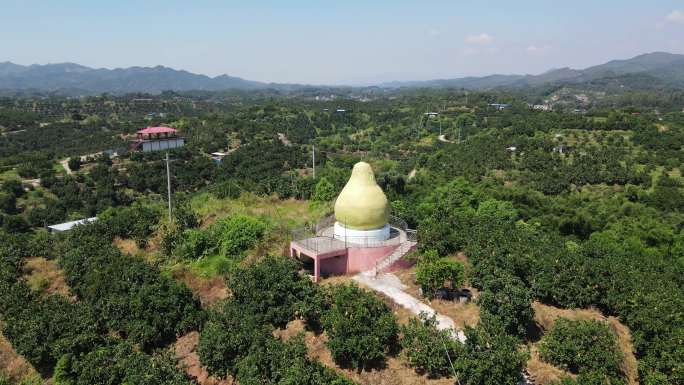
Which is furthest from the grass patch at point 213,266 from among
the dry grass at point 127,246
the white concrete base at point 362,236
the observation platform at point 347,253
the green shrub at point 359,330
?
the green shrub at point 359,330

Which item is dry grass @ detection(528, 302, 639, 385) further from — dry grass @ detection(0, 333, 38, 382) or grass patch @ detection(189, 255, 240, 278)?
dry grass @ detection(0, 333, 38, 382)

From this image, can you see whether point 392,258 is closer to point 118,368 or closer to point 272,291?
point 272,291

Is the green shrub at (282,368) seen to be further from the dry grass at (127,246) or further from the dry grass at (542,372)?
the dry grass at (127,246)

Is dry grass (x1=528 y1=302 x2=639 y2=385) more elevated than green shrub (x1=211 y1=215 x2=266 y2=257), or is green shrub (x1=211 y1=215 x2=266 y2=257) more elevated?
green shrub (x1=211 y1=215 x2=266 y2=257)

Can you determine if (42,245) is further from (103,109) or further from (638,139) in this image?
(103,109)

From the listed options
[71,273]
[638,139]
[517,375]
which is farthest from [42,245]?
[638,139]

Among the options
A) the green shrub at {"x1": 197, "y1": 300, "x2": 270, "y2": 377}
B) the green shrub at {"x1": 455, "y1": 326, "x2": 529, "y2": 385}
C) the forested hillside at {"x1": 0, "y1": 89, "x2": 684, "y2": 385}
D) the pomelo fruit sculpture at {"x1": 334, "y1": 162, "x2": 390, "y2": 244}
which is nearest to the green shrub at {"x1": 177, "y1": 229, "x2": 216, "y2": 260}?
the forested hillside at {"x1": 0, "y1": 89, "x2": 684, "y2": 385}

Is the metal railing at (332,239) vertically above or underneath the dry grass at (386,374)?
above
